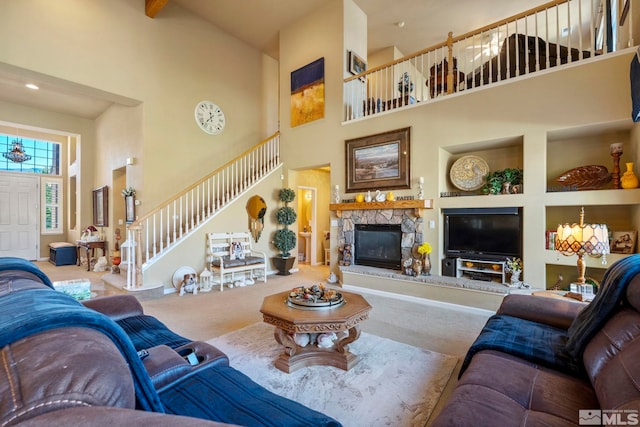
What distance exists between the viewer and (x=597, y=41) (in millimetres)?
5254

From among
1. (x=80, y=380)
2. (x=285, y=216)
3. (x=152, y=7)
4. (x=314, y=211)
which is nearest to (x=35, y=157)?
(x=152, y=7)

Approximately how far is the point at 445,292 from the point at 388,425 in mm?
2913

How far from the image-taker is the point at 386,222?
17.5 feet

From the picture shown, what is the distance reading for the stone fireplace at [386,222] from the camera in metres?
4.98

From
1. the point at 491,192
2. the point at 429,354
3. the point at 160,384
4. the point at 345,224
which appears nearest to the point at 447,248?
the point at 491,192

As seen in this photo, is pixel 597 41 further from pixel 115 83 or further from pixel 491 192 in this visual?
pixel 115 83

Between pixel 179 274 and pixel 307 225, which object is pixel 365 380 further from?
pixel 307 225

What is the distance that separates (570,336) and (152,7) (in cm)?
781

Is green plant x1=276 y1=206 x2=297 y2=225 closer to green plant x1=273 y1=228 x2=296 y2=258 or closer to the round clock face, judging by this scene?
green plant x1=273 y1=228 x2=296 y2=258

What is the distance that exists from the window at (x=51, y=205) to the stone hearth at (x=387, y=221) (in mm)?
9136

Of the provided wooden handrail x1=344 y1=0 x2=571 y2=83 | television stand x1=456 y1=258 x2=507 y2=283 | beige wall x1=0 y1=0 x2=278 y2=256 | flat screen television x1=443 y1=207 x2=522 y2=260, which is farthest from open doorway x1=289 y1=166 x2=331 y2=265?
television stand x1=456 y1=258 x2=507 y2=283

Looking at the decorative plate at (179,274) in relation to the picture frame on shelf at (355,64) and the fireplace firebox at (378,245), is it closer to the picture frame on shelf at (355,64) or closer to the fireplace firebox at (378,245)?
the fireplace firebox at (378,245)

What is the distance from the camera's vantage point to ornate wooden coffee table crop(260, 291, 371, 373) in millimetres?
2326

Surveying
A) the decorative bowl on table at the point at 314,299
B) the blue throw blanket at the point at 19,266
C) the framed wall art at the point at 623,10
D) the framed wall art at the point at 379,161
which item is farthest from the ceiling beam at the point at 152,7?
the framed wall art at the point at 623,10
